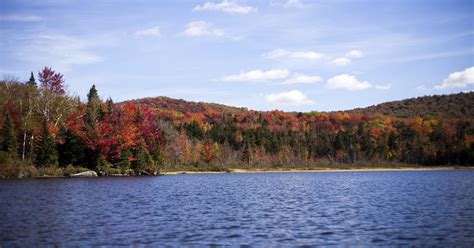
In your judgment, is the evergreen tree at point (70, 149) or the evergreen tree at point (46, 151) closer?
the evergreen tree at point (46, 151)

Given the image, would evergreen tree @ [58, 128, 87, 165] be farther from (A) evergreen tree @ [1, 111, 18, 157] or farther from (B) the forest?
(A) evergreen tree @ [1, 111, 18, 157]

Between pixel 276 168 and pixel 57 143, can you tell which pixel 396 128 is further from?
pixel 57 143

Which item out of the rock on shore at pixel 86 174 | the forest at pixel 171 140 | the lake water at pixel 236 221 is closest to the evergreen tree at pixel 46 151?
the forest at pixel 171 140

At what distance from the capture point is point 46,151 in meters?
79.6

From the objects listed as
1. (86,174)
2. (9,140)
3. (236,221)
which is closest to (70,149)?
(86,174)

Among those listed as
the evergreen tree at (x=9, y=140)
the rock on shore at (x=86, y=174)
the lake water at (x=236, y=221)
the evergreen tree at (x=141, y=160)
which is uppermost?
the evergreen tree at (x=9, y=140)

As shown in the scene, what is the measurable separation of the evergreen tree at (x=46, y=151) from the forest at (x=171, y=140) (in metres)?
0.16

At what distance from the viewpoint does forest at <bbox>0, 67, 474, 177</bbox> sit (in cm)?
→ 8181

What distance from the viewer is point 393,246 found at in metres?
20.4

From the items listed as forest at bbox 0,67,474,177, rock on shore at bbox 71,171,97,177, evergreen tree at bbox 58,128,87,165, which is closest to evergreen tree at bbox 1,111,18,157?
forest at bbox 0,67,474,177

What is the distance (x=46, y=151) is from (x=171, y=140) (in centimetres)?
4856

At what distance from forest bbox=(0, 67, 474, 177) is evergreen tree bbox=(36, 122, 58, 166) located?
157mm

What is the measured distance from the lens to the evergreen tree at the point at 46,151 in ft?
260

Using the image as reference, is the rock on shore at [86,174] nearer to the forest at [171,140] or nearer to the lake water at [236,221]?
the forest at [171,140]
